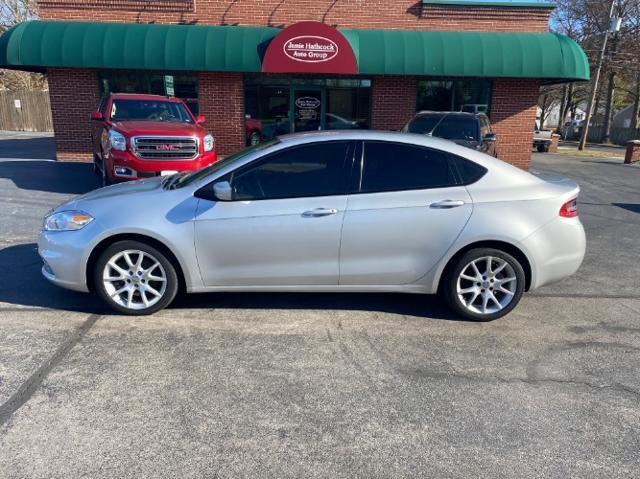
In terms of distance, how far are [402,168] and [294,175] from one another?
94 cm

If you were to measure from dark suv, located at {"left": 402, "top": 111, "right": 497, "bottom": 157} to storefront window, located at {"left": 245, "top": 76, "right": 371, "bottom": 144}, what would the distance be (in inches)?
188

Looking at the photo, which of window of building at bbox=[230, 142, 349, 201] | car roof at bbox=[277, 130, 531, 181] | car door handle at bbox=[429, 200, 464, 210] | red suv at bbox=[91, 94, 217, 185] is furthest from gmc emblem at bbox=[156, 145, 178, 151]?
car door handle at bbox=[429, 200, 464, 210]

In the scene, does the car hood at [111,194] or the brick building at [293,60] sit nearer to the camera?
the car hood at [111,194]

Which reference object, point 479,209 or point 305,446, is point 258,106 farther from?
point 305,446

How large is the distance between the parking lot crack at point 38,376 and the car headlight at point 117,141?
470 centimetres

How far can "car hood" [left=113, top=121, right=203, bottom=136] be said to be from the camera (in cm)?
813

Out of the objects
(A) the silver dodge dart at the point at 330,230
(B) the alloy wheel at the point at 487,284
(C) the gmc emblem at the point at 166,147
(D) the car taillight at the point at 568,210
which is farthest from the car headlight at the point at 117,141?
(D) the car taillight at the point at 568,210

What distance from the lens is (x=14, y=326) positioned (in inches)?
157

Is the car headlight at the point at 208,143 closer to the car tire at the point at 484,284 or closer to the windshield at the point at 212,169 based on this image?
the windshield at the point at 212,169

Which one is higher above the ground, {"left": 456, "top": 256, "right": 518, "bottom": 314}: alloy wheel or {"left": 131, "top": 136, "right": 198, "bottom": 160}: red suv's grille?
{"left": 131, "top": 136, "right": 198, "bottom": 160}: red suv's grille

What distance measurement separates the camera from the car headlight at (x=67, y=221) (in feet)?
13.4

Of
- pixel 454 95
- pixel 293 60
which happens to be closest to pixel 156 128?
pixel 293 60

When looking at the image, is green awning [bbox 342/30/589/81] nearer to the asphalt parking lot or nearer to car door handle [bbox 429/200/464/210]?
the asphalt parking lot

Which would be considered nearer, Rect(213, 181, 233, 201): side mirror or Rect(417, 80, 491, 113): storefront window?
Rect(213, 181, 233, 201): side mirror
